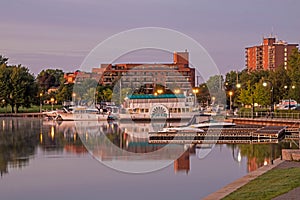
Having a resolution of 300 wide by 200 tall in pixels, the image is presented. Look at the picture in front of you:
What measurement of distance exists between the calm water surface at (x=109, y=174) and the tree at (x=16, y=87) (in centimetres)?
5924

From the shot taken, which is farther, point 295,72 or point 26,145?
point 295,72

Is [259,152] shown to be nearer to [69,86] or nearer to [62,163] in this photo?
[62,163]

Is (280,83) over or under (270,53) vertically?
under

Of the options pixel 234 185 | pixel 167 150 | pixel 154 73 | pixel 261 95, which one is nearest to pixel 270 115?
pixel 261 95

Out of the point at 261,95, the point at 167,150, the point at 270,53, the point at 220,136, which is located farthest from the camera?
the point at 270,53

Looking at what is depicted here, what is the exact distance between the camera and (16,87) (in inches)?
3890

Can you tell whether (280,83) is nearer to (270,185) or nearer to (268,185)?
(268,185)

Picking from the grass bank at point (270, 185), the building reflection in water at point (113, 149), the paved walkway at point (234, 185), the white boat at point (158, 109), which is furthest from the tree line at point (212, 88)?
the grass bank at point (270, 185)

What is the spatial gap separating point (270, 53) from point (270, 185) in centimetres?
17108

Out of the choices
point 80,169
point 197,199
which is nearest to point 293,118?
point 80,169

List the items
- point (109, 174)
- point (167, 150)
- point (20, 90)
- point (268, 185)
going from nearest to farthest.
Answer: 1. point (268, 185)
2. point (109, 174)
3. point (167, 150)
4. point (20, 90)

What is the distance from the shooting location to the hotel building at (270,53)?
598 feet

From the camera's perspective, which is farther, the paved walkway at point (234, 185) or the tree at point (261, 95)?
the tree at point (261, 95)

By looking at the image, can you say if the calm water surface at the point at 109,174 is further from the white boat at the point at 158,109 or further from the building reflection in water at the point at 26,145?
the white boat at the point at 158,109
